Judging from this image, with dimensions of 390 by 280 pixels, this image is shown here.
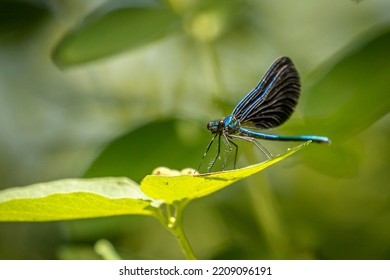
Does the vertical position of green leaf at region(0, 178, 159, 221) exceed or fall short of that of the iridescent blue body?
it falls short

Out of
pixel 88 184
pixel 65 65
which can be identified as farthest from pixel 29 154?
pixel 88 184

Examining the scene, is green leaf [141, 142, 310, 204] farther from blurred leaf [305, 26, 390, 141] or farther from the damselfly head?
blurred leaf [305, 26, 390, 141]

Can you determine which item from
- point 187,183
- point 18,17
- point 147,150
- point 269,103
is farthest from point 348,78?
point 18,17

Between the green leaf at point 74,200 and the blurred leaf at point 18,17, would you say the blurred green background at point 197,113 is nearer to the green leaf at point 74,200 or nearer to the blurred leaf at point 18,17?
the blurred leaf at point 18,17

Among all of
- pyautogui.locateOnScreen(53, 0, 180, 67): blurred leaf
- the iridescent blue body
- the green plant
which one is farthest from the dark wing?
pyautogui.locateOnScreen(53, 0, 180, 67): blurred leaf

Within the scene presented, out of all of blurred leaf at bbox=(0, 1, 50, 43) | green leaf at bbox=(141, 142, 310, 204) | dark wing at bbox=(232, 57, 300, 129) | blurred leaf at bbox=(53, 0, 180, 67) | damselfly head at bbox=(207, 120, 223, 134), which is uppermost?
blurred leaf at bbox=(0, 1, 50, 43)
